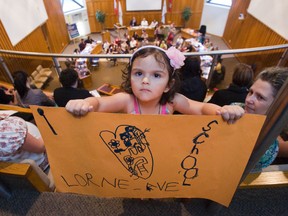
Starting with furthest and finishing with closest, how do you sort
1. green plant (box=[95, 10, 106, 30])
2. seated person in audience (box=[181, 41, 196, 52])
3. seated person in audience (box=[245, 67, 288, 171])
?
1. green plant (box=[95, 10, 106, 30])
2. seated person in audience (box=[181, 41, 196, 52])
3. seated person in audience (box=[245, 67, 288, 171])

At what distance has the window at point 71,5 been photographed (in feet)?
29.8

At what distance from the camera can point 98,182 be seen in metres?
0.75

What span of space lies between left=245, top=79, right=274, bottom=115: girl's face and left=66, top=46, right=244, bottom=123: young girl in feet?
1.15

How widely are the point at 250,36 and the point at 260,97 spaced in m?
7.37

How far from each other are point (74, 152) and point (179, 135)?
0.41 metres

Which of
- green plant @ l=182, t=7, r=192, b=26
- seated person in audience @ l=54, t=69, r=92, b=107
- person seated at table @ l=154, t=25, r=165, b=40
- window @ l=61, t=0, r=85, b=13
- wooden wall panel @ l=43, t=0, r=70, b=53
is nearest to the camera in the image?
seated person in audience @ l=54, t=69, r=92, b=107

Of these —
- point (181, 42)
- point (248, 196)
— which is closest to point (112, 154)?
point (248, 196)

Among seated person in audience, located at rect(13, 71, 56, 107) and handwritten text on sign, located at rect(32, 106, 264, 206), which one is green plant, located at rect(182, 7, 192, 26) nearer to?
seated person in audience, located at rect(13, 71, 56, 107)

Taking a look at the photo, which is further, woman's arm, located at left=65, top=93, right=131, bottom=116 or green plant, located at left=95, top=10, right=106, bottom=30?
green plant, located at left=95, top=10, right=106, bottom=30

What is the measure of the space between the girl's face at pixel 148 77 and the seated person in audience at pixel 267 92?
58cm

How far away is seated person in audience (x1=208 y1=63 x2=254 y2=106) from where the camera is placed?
6.18 ft

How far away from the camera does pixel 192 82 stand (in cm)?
201

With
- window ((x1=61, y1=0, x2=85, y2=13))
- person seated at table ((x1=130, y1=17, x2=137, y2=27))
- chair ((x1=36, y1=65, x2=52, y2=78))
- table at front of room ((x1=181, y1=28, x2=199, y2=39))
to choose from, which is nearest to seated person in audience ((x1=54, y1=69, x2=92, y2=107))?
chair ((x1=36, y1=65, x2=52, y2=78))

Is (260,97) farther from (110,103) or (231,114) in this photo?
(110,103)
